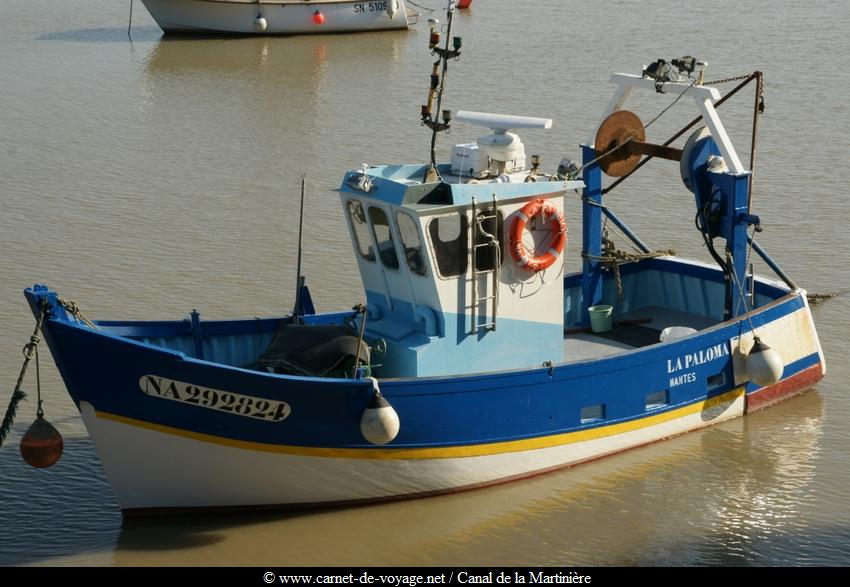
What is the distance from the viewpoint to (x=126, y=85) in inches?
1139

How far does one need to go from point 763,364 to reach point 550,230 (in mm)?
2367

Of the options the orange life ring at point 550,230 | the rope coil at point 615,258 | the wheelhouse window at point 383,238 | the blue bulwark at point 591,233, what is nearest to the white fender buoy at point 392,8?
the rope coil at point 615,258

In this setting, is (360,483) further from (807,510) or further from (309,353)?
(807,510)

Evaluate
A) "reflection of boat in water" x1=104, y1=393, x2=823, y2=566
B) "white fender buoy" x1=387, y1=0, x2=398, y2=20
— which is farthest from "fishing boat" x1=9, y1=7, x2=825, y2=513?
"white fender buoy" x1=387, y1=0, x2=398, y2=20

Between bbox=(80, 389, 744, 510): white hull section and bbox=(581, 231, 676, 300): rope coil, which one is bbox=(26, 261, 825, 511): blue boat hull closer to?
bbox=(80, 389, 744, 510): white hull section

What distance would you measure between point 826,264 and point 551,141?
6.07m

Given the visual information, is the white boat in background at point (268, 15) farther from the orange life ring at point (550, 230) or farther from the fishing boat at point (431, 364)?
the orange life ring at point (550, 230)

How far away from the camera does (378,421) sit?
34.0ft

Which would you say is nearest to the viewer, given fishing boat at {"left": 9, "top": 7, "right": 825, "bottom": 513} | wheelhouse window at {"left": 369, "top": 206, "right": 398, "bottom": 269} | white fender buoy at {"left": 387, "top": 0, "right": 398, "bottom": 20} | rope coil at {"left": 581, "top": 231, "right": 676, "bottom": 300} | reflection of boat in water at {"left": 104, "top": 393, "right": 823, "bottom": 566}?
fishing boat at {"left": 9, "top": 7, "right": 825, "bottom": 513}

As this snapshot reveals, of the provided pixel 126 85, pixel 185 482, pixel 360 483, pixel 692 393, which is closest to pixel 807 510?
pixel 692 393

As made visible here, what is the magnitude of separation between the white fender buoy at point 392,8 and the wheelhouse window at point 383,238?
82.5 feet

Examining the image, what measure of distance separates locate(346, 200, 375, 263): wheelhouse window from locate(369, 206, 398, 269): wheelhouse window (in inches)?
3.7

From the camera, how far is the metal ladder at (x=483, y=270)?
11250 millimetres

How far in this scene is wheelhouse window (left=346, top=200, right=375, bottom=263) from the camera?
Result: 11.6m
